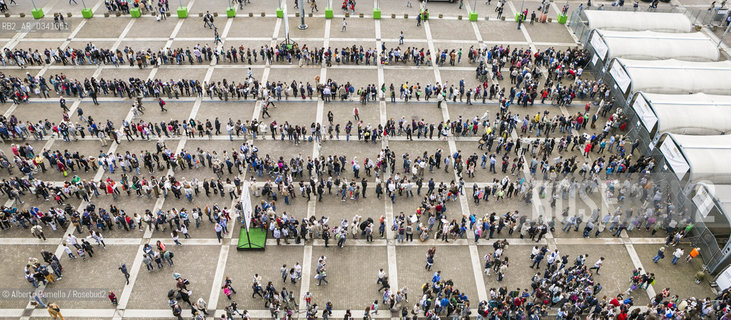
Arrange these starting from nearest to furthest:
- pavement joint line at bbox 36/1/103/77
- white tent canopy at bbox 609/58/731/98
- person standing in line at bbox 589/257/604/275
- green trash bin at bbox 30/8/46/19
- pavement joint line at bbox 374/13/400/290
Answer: person standing in line at bbox 589/257/604/275
pavement joint line at bbox 374/13/400/290
white tent canopy at bbox 609/58/731/98
pavement joint line at bbox 36/1/103/77
green trash bin at bbox 30/8/46/19

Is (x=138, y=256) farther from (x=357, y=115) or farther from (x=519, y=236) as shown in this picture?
(x=519, y=236)

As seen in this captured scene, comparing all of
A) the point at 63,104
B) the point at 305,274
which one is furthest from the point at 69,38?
the point at 305,274

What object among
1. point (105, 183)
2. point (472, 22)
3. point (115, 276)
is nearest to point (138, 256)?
point (115, 276)

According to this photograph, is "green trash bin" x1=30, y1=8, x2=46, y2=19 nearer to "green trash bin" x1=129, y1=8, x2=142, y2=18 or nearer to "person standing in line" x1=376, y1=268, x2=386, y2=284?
"green trash bin" x1=129, y1=8, x2=142, y2=18

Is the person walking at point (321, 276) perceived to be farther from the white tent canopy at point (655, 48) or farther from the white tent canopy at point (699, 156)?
the white tent canopy at point (655, 48)

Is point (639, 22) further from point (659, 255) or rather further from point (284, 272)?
point (284, 272)

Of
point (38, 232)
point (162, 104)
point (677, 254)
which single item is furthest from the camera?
point (162, 104)

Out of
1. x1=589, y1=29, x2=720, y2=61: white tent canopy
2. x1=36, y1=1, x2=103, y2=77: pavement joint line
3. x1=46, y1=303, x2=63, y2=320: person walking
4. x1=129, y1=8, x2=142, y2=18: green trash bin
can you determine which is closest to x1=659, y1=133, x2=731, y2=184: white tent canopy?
x1=589, y1=29, x2=720, y2=61: white tent canopy
